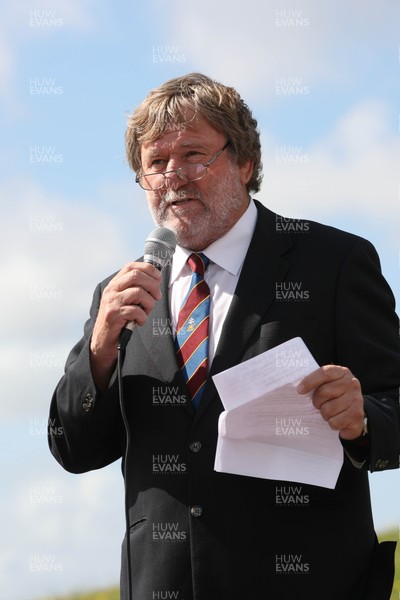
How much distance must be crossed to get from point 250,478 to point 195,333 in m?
0.65

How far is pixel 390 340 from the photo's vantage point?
382 centimetres

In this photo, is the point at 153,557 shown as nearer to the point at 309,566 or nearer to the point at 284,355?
the point at 309,566

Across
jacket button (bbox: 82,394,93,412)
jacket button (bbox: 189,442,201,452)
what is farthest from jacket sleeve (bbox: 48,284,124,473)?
jacket button (bbox: 189,442,201,452)

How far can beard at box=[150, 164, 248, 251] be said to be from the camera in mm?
4199

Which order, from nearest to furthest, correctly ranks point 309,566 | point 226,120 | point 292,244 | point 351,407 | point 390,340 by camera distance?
1. point 351,407
2. point 309,566
3. point 390,340
4. point 292,244
5. point 226,120

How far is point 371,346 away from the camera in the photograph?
12.3 ft

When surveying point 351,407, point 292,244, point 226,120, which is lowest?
point 351,407

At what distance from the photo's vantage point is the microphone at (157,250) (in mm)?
3598

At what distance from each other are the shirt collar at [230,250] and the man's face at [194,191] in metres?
0.04

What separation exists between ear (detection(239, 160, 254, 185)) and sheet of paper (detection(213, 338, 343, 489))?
1.48m

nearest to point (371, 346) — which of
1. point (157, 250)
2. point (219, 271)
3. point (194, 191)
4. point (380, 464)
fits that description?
point (380, 464)

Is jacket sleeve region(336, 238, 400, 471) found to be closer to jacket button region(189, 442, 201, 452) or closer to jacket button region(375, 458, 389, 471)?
jacket button region(375, 458, 389, 471)

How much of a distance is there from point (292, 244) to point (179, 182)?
1.90ft

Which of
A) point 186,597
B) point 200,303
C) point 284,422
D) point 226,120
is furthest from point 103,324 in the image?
point 226,120
